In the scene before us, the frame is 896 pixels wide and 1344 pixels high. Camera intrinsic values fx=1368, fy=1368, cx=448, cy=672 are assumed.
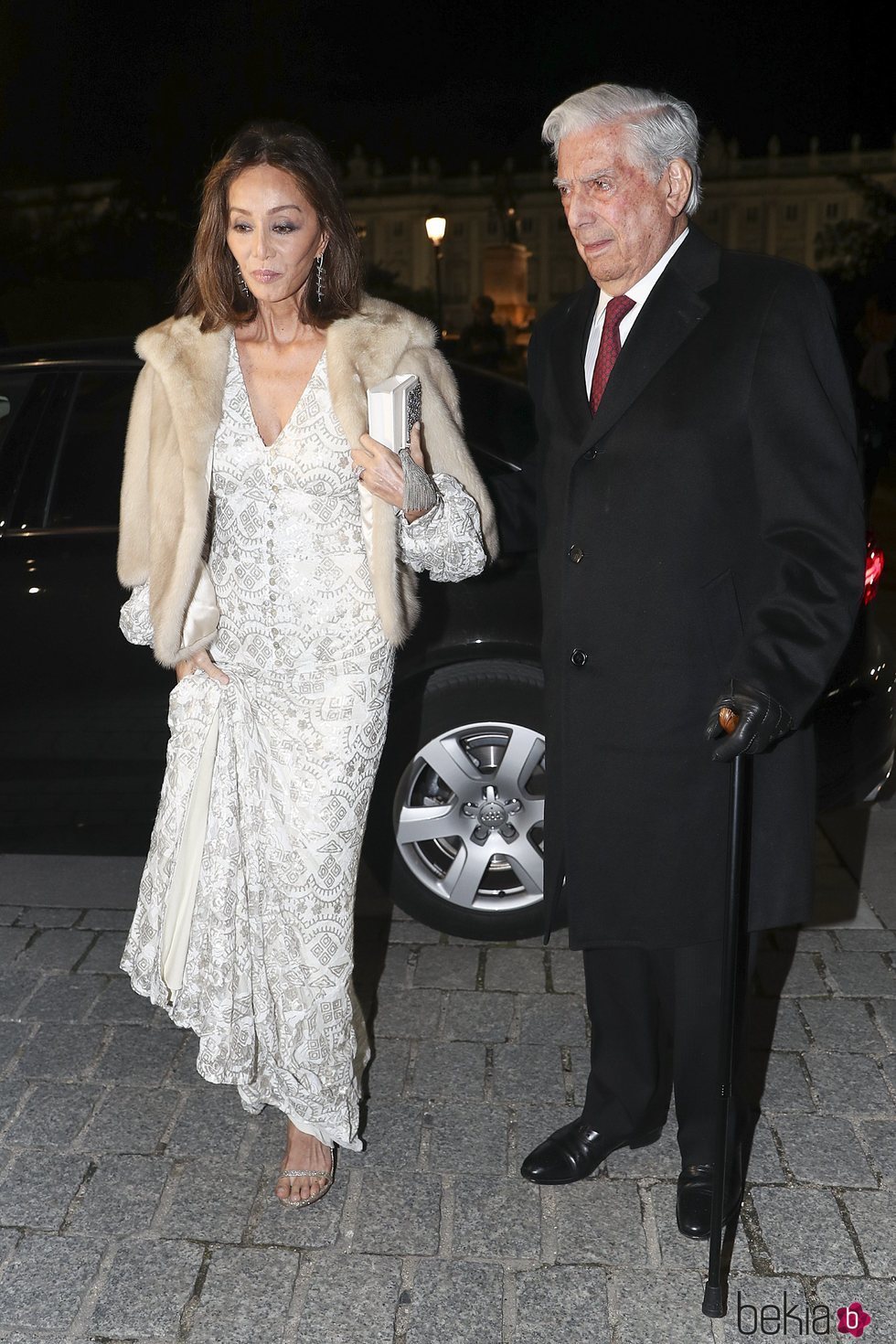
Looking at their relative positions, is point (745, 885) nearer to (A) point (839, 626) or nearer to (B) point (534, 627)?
(A) point (839, 626)

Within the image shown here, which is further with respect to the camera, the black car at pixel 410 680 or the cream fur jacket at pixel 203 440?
the black car at pixel 410 680

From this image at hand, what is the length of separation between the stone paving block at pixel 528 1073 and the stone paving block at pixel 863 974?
918 mm

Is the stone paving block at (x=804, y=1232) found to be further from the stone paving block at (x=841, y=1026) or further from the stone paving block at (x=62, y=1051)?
the stone paving block at (x=62, y=1051)

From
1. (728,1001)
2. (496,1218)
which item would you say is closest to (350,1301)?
(496,1218)

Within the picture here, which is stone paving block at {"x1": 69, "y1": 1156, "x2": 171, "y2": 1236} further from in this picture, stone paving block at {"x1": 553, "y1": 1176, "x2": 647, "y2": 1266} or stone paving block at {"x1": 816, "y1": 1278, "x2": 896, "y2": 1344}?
stone paving block at {"x1": 816, "y1": 1278, "x2": 896, "y2": 1344}

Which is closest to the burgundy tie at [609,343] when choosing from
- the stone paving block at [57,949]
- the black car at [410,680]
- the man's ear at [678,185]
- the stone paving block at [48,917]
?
the man's ear at [678,185]

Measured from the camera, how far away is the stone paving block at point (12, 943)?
13.2 ft

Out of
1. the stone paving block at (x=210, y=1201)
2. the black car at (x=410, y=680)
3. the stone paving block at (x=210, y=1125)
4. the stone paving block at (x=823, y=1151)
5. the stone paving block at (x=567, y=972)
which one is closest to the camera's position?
the stone paving block at (x=210, y=1201)

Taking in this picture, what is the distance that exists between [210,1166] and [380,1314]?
0.63m

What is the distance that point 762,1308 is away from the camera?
2.57m

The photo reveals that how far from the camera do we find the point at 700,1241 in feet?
9.12

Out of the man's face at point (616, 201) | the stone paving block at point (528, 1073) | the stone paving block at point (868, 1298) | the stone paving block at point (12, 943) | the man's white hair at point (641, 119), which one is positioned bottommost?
the stone paving block at point (12, 943)

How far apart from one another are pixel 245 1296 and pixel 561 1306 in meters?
0.60

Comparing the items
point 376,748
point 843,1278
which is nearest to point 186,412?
point 376,748
